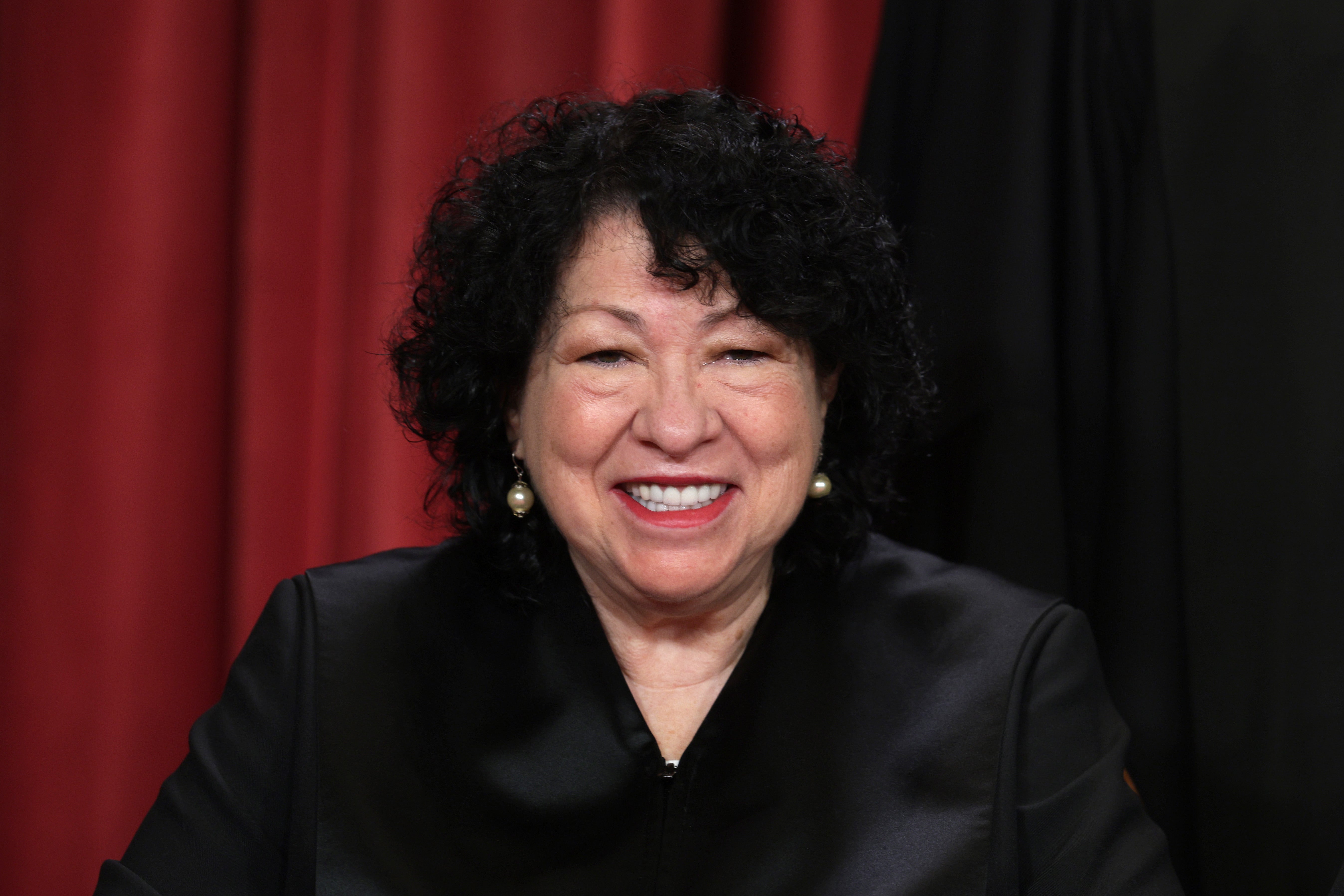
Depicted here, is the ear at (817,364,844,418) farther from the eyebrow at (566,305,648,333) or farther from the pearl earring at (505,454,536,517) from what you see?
the pearl earring at (505,454,536,517)

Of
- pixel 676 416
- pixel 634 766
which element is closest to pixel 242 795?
pixel 634 766

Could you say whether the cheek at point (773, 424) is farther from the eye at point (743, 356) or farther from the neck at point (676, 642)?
the neck at point (676, 642)

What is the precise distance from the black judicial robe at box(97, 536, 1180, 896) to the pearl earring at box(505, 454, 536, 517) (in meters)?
0.15

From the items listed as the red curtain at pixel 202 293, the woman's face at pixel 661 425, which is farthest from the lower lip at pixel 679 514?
the red curtain at pixel 202 293

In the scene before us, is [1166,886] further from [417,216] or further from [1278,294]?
[417,216]

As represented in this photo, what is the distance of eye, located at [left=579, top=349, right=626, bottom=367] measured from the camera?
51.4 inches

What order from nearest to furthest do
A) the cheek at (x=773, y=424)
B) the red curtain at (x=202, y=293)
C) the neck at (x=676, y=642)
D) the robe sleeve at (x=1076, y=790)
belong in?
the robe sleeve at (x=1076, y=790), the cheek at (x=773, y=424), the neck at (x=676, y=642), the red curtain at (x=202, y=293)

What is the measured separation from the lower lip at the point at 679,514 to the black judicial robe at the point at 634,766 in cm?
18

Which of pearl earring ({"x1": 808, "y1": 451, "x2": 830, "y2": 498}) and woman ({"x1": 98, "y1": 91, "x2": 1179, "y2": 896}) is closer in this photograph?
woman ({"x1": 98, "y1": 91, "x2": 1179, "y2": 896})

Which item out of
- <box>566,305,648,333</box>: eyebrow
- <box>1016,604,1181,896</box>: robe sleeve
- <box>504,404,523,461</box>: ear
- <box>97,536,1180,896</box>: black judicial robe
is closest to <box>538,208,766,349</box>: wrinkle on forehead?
<box>566,305,648,333</box>: eyebrow

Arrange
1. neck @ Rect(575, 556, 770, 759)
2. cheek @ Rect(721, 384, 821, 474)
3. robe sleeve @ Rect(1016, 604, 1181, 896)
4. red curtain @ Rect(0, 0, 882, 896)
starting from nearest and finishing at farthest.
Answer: robe sleeve @ Rect(1016, 604, 1181, 896)
cheek @ Rect(721, 384, 821, 474)
neck @ Rect(575, 556, 770, 759)
red curtain @ Rect(0, 0, 882, 896)

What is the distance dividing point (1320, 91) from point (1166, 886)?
92 centimetres

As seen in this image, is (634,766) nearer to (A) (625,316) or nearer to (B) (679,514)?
(B) (679,514)

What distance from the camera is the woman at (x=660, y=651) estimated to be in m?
1.23
